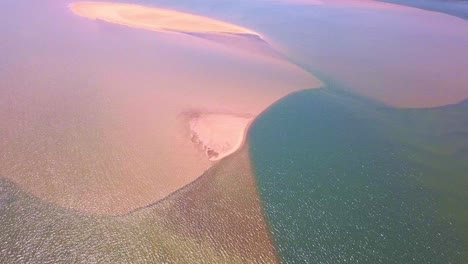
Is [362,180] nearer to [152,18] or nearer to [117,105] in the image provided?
[117,105]

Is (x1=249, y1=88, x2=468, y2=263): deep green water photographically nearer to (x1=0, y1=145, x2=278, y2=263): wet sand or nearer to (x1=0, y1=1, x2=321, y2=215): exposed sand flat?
(x1=0, y1=145, x2=278, y2=263): wet sand

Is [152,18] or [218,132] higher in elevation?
[152,18]

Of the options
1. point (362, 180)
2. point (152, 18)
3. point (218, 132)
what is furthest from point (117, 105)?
point (152, 18)

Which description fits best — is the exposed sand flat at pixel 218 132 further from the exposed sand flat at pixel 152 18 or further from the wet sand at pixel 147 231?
the exposed sand flat at pixel 152 18

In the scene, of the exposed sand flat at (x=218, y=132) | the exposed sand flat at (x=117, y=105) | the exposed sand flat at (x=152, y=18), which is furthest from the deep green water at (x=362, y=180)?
the exposed sand flat at (x=152, y=18)

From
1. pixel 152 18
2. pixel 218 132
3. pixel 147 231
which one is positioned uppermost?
pixel 152 18
